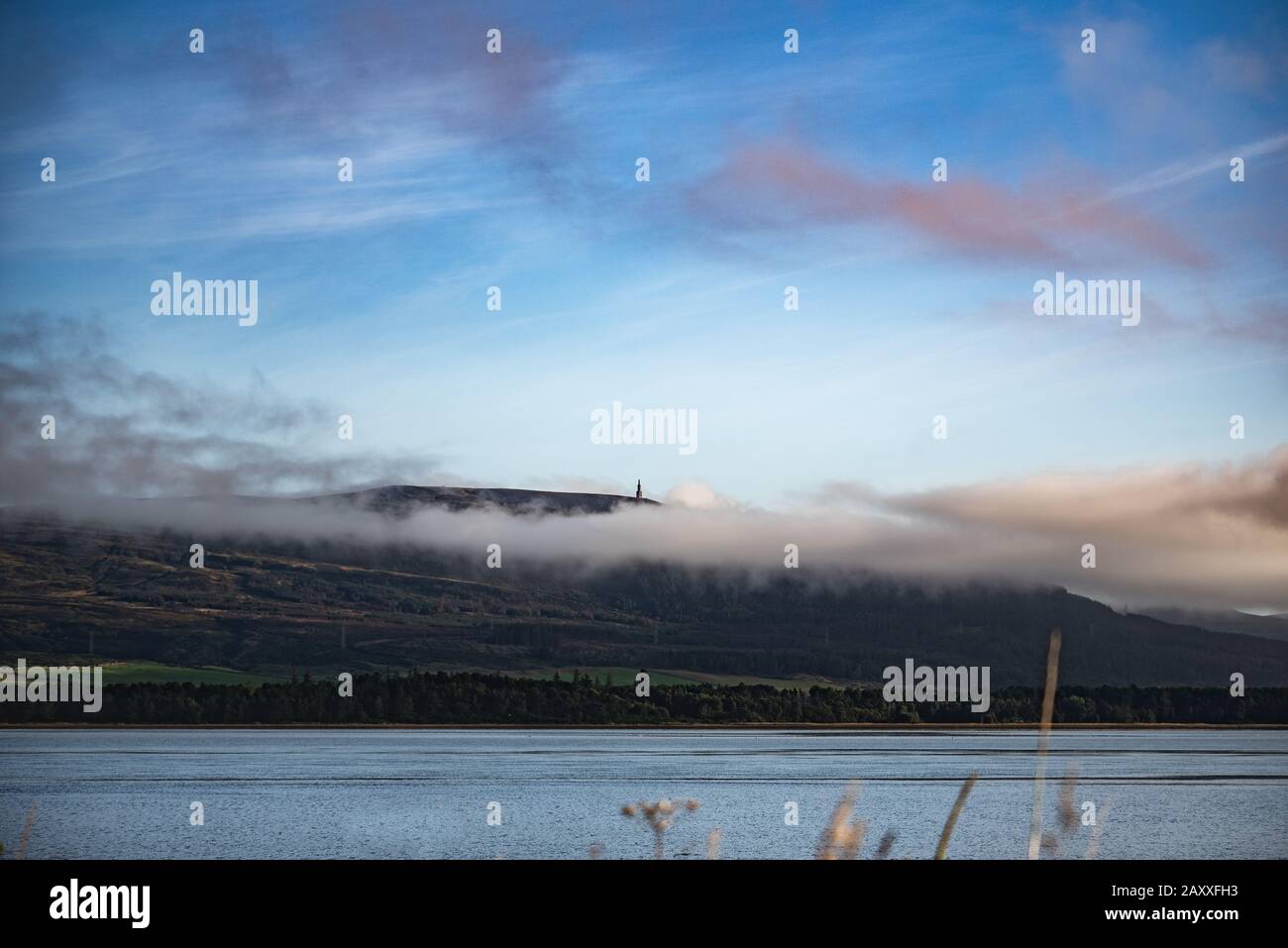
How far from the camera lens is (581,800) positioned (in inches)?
3391

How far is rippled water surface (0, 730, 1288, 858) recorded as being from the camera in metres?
60.9

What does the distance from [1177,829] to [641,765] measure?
210 feet

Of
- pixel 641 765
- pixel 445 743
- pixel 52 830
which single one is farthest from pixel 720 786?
pixel 445 743

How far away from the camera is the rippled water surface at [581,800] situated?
2397 inches

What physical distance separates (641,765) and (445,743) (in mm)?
63860

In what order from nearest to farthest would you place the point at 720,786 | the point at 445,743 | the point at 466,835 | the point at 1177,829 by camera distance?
the point at 466,835 → the point at 1177,829 → the point at 720,786 → the point at 445,743

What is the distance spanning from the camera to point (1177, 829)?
232 ft
